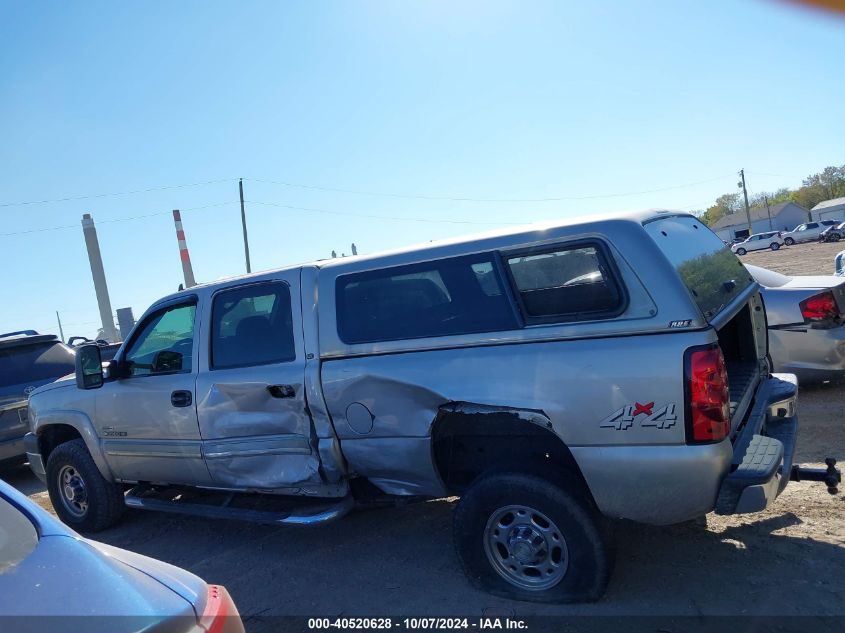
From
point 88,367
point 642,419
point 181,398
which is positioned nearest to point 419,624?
point 642,419

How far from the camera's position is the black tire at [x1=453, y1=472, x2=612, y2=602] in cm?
327

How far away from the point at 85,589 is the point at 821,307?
21.7 ft

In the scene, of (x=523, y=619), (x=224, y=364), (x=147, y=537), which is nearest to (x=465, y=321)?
(x=523, y=619)

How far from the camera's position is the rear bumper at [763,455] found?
9.89ft

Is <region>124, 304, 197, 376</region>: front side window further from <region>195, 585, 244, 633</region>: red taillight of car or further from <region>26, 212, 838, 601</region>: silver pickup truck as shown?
<region>195, 585, 244, 633</region>: red taillight of car

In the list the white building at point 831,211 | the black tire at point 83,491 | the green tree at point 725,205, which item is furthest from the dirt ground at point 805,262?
the green tree at point 725,205

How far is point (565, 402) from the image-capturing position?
3178 mm

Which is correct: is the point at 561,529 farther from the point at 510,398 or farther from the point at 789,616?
the point at 789,616

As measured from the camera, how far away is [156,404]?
480 cm

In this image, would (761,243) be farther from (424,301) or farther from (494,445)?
(424,301)

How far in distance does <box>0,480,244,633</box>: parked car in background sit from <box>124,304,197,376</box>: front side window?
2.66 metres

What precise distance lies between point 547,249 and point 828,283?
4652mm

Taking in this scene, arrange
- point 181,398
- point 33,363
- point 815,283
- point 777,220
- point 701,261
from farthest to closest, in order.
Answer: point 777,220 → point 33,363 → point 815,283 → point 181,398 → point 701,261

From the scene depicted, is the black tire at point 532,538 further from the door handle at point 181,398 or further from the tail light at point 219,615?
the door handle at point 181,398
